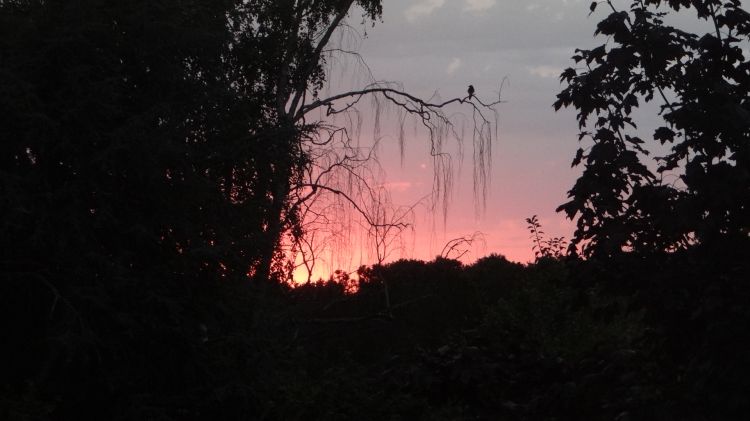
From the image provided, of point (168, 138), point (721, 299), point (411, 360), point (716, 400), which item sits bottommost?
point (716, 400)

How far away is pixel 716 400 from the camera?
27.5 feet

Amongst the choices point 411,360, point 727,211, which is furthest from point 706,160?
point 411,360

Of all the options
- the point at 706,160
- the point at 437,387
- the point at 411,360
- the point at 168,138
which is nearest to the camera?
the point at 706,160

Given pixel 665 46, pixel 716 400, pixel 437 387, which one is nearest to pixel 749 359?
pixel 716 400

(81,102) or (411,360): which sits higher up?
(81,102)

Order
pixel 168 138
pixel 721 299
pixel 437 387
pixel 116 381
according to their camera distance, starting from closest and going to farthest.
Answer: pixel 721 299, pixel 116 381, pixel 168 138, pixel 437 387

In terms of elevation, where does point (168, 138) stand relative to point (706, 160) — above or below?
above

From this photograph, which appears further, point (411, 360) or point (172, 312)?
point (411, 360)

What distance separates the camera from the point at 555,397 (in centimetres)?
1152

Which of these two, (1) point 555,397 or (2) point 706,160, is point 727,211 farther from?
(1) point 555,397

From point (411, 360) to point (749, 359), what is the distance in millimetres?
→ 7481

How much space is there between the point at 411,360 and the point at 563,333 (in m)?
2.56

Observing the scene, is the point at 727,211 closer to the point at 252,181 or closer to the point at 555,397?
the point at 555,397

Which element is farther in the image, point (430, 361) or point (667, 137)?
point (430, 361)
